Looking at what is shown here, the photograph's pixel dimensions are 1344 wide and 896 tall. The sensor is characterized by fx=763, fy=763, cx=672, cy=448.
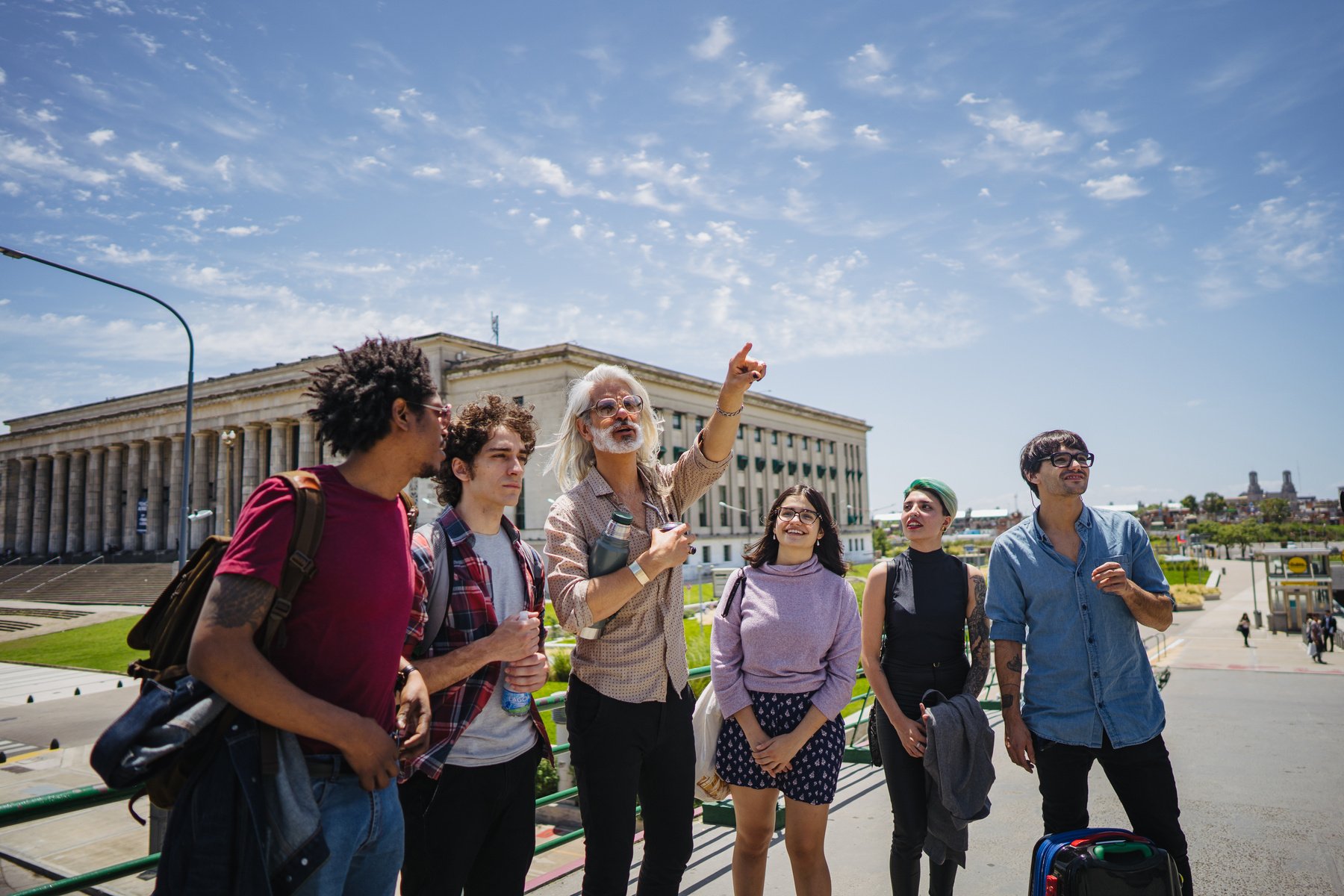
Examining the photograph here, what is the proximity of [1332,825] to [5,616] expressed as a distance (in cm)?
5539

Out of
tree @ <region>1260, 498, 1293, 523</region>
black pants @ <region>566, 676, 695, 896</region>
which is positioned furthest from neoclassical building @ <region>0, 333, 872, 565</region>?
tree @ <region>1260, 498, 1293, 523</region>

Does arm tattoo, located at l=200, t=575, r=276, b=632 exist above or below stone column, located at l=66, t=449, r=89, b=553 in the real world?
below

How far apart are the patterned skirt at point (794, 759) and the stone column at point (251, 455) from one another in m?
67.6

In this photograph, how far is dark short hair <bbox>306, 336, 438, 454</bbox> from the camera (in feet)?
7.64

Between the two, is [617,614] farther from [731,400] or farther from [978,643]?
[978,643]

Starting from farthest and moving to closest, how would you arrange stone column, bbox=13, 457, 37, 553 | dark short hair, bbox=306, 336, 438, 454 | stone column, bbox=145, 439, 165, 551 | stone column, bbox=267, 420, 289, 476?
1. stone column, bbox=13, 457, 37, 553
2. stone column, bbox=145, 439, 165, 551
3. stone column, bbox=267, 420, 289, 476
4. dark short hair, bbox=306, 336, 438, 454

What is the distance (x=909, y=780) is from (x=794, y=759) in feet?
2.89

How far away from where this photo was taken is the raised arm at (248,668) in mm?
1870

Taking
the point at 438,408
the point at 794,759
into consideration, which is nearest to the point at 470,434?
the point at 438,408

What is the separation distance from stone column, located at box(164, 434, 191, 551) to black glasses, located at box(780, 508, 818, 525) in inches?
3051

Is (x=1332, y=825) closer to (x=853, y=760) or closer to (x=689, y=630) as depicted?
(x=853, y=760)

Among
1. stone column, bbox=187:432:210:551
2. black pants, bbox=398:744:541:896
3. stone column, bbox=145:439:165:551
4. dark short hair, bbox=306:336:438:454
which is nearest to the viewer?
dark short hair, bbox=306:336:438:454

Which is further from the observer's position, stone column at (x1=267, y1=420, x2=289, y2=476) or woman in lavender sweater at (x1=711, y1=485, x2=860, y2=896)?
stone column at (x1=267, y1=420, x2=289, y2=476)

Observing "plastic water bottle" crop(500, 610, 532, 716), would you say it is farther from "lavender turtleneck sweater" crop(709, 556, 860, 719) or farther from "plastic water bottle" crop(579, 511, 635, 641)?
"lavender turtleneck sweater" crop(709, 556, 860, 719)
